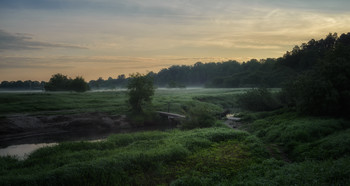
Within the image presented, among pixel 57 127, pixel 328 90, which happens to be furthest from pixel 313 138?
pixel 57 127

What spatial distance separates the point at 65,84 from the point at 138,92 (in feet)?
182

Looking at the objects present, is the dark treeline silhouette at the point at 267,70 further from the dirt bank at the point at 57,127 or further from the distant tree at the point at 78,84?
the distant tree at the point at 78,84

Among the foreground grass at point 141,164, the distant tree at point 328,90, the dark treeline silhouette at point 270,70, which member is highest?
the dark treeline silhouette at point 270,70

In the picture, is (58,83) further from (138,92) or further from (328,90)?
(328,90)

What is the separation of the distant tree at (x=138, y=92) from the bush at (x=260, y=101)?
2006 cm

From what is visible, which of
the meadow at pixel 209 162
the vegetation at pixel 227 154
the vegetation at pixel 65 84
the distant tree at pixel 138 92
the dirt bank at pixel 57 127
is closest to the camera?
the meadow at pixel 209 162

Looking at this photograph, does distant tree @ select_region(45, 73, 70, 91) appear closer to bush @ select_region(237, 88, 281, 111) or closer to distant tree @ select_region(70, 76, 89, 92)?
distant tree @ select_region(70, 76, 89, 92)

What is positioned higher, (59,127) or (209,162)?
(209,162)

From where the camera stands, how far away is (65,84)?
9156 centimetres

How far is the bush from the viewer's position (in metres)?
46.7

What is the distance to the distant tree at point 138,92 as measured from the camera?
4794 centimetres

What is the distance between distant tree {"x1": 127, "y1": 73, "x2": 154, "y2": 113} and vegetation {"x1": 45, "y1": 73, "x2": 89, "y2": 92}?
48.9m

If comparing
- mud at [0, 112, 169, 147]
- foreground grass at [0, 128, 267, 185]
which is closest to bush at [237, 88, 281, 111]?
mud at [0, 112, 169, 147]

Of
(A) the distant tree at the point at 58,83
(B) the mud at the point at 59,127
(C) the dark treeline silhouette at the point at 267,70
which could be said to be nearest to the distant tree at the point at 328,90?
(C) the dark treeline silhouette at the point at 267,70
